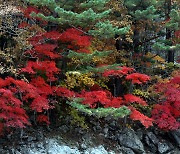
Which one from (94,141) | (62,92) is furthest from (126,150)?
(62,92)

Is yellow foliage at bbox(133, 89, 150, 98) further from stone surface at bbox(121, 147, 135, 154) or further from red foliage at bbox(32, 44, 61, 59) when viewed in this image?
red foliage at bbox(32, 44, 61, 59)

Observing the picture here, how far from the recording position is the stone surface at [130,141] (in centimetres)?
1191

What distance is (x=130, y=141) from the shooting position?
12.1 metres

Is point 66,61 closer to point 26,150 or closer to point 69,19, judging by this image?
point 69,19

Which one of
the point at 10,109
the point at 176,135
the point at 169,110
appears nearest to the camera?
the point at 10,109

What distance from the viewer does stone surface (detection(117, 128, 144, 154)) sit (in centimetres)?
1191

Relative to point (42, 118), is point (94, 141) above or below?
below

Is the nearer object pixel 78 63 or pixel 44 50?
pixel 44 50

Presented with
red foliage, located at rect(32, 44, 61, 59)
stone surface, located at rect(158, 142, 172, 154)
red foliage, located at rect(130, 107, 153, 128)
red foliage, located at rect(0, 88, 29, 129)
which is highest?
red foliage, located at rect(32, 44, 61, 59)

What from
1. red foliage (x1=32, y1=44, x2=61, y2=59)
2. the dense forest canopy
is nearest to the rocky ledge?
the dense forest canopy

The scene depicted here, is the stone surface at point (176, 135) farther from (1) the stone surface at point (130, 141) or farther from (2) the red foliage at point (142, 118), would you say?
(2) the red foliage at point (142, 118)

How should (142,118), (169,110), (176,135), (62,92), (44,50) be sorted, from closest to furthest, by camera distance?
(44,50) < (62,92) < (142,118) < (169,110) < (176,135)

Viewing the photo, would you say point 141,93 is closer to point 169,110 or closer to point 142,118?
point 169,110

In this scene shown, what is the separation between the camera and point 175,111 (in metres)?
12.0
